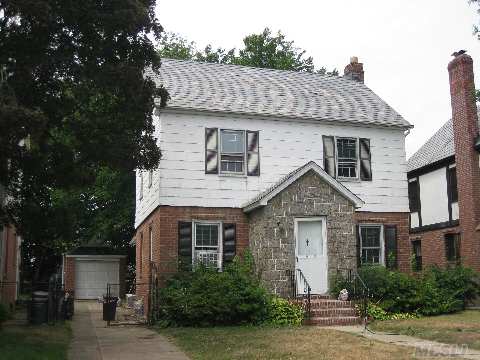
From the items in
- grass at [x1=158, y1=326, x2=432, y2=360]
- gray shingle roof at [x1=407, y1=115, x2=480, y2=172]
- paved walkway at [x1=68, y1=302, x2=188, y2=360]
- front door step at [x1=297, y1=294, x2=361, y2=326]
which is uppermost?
gray shingle roof at [x1=407, y1=115, x2=480, y2=172]

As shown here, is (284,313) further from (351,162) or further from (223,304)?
(351,162)


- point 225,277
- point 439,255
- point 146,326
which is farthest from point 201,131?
point 439,255

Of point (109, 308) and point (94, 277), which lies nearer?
point (109, 308)

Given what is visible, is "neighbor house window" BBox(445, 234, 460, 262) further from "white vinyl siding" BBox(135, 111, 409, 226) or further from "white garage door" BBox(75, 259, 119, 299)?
"white garage door" BBox(75, 259, 119, 299)

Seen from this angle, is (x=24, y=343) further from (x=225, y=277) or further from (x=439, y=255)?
(x=439, y=255)

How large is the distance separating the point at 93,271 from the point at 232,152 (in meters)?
19.1

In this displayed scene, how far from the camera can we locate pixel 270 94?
21.2m

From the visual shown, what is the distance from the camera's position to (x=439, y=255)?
27.2 m

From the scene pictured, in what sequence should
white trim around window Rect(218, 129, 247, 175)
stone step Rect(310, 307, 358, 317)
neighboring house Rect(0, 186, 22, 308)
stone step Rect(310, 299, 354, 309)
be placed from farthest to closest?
white trim around window Rect(218, 129, 247, 175)
neighboring house Rect(0, 186, 22, 308)
stone step Rect(310, 299, 354, 309)
stone step Rect(310, 307, 358, 317)

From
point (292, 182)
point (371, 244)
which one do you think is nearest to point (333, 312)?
point (292, 182)

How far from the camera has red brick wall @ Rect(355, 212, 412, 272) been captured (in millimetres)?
20516

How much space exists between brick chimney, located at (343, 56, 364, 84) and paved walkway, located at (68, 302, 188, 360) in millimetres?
13717

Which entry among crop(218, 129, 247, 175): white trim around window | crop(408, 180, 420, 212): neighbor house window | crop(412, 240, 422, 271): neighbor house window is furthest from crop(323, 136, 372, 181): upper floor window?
crop(412, 240, 422, 271): neighbor house window

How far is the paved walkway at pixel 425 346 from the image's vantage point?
416 inches
